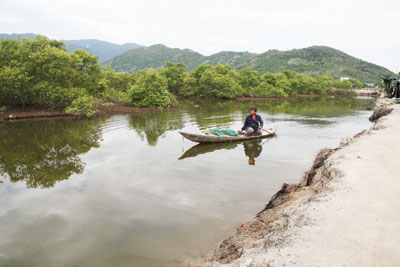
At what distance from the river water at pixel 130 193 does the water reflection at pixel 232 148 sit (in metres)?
0.06

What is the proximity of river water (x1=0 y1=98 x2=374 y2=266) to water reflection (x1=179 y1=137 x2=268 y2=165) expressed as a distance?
6 cm

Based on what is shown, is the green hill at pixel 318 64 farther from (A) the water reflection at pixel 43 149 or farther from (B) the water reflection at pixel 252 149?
(A) the water reflection at pixel 43 149

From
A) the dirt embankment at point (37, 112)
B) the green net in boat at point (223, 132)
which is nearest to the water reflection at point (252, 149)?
the green net in boat at point (223, 132)

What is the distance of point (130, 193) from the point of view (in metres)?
8.01

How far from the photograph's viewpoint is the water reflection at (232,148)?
12.1 m

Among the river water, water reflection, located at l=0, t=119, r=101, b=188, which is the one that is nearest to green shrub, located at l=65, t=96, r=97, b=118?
water reflection, located at l=0, t=119, r=101, b=188

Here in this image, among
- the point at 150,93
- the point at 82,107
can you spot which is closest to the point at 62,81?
the point at 82,107

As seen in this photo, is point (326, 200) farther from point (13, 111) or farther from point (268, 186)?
point (13, 111)

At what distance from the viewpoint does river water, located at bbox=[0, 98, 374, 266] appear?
17.6 feet

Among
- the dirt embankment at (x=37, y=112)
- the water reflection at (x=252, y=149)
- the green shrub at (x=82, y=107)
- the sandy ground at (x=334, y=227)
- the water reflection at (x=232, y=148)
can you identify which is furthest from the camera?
the green shrub at (x=82, y=107)

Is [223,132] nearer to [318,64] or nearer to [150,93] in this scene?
[150,93]

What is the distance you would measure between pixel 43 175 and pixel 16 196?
5.62 ft

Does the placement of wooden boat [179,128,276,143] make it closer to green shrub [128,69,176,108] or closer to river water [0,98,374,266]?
river water [0,98,374,266]

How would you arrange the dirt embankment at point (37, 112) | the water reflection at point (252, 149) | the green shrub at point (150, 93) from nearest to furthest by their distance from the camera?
1. the water reflection at point (252, 149)
2. the dirt embankment at point (37, 112)
3. the green shrub at point (150, 93)
